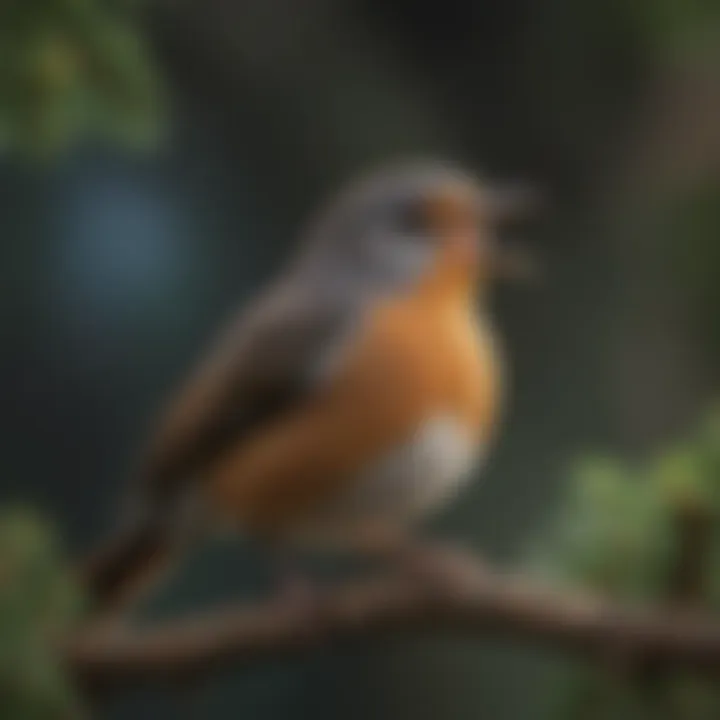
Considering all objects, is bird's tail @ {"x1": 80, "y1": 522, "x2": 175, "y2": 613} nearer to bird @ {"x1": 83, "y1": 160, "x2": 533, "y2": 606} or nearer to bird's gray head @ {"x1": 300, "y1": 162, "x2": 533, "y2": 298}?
bird @ {"x1": 83, "y1": 160, "x2": 533, "y2": 606}

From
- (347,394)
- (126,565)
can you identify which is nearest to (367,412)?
(347,394)

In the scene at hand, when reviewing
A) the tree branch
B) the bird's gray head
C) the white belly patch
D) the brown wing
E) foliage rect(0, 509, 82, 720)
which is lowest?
foliage rect(0, 509, 82, 720)

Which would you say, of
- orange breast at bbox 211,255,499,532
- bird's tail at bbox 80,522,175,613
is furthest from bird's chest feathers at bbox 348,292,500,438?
bird's tail at bbox 80,522,175,613

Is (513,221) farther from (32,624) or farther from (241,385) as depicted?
(32,624)

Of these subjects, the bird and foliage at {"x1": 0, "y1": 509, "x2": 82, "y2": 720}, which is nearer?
foliage at {"x1": 0, "y1": 509, "x2": 82, "y2": 720}

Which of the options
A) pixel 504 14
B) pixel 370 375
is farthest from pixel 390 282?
pixel 504 14
